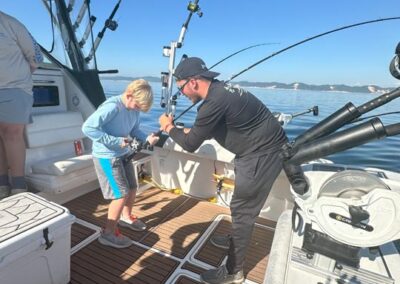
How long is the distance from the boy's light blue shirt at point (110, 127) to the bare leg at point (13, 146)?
84cm

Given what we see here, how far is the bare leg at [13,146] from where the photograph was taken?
8.27ft

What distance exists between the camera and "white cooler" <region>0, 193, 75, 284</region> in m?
1.46

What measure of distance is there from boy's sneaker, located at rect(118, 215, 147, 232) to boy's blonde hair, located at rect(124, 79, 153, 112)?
1286mm

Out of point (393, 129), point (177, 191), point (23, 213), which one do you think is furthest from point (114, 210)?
point (393, 129)

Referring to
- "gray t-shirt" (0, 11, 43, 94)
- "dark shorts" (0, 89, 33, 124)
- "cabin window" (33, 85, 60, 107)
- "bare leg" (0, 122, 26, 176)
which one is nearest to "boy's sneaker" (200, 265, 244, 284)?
"bare leg" (0, 122, 26, 176)

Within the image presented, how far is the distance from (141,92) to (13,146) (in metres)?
1.37

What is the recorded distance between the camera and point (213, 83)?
1.96m

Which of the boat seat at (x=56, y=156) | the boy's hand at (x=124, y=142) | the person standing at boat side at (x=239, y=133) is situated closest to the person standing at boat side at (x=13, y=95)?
the boat seat at (x=56, y=156)

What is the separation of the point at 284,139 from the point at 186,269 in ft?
4.46

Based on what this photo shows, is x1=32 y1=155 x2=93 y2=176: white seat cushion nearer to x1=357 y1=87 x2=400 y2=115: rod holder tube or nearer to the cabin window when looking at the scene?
the cabin window

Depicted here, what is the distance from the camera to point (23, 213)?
166 cm

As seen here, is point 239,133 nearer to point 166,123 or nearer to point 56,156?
point 166,123

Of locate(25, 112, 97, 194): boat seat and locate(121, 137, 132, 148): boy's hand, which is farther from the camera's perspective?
locate(25, 112, 97, 194): boat seat

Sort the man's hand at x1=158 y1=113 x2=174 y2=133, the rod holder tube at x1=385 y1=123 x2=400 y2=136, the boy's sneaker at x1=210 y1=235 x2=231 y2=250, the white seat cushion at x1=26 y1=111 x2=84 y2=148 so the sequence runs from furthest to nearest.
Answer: the white seat cushion at x1=26 y1=111 x2=84 y2=148 → the boy's sneaker at x1=210 y1=235 x2=231 y2=250 → the man's hand at x1=158 y1=113 x2=174 y2=133 → the rod holder tube at x1=385 y1=123 x2=400 y2=136
